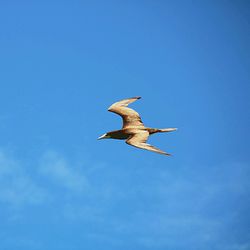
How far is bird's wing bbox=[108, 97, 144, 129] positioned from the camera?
3488 centimetres

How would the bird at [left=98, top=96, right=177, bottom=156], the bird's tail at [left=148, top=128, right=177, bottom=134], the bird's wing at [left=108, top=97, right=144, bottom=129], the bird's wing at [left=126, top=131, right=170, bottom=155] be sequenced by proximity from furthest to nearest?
the bird's wing at [left=108, top=97, right=144, bottom=129]
the bird's tail at [left=148, top=128, right=177, bottom=134]
the bird at [left=98, top=96, right=177, bottom=156]
the bird's wing at [left=126, top=131, right=170, bottom=155]

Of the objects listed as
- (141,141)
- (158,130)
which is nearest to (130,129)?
(158,130)

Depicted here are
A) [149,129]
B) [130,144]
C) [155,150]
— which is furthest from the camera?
[149,129]

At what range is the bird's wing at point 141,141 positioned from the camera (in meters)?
28.4

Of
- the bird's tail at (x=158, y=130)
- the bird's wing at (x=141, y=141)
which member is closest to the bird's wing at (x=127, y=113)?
the bird's tail at (x=158, y=130)

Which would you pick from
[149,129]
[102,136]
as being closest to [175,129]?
[149,129]

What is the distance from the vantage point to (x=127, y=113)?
117 feet

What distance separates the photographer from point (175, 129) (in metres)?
33.9

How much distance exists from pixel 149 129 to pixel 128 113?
2580 mm

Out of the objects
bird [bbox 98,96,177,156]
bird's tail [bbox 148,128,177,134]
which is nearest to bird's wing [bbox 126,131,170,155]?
bird [bbox 98,96,177,156]

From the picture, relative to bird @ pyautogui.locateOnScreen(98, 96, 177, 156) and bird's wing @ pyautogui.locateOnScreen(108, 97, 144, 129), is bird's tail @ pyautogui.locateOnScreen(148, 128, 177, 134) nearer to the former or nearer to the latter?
bird @ pyautogui.locateOnScreen(98, 96, 177, 156)

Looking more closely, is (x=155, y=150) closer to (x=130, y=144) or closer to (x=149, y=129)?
(x=130, y=144)

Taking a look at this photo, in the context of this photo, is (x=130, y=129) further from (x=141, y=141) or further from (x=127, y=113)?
(x=141, y=141)

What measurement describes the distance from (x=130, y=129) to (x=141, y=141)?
3.28 m
